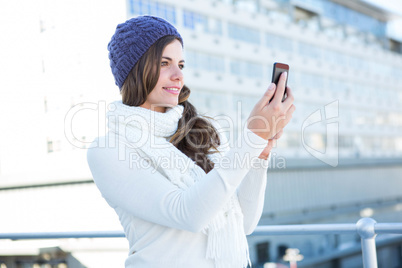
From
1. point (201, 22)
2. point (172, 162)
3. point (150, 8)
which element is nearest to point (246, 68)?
point (201, 22)

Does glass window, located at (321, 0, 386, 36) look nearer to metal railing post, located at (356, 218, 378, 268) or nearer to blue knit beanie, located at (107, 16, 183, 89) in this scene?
metal railing post, located at (356, 218, 378, 268)

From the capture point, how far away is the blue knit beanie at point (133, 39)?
140 cm

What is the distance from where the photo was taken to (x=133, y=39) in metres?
1.40

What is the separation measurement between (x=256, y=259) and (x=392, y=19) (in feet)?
114

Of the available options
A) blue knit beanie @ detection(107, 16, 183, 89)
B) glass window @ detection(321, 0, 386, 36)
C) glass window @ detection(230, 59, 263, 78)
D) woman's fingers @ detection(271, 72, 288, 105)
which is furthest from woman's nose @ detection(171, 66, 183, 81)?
glass window @ detection(321, 0, 386, 36)

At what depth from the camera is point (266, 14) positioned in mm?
31016

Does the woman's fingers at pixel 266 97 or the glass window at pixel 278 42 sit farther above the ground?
the glass window at pixel 278 42

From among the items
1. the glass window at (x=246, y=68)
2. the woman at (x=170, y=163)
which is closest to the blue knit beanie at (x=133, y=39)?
the woman at (x=170, y=163)

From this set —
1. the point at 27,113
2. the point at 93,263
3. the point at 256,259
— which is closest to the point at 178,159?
the point at 93,263

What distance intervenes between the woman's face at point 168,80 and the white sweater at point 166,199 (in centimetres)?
23

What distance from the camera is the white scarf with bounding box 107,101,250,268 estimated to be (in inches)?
51.8

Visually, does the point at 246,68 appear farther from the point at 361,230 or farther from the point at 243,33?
the point at 361,230

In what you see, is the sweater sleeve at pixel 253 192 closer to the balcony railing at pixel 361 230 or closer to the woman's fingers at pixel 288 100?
the woman's fingers at pixel 288 100

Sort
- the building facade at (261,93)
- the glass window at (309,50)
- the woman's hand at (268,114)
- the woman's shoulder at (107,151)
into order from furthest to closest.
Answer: the glass window at (309,50)
the building facade at (261,93)
the woman's shoulder at (107,151)
the woman's hand at (268,114)
